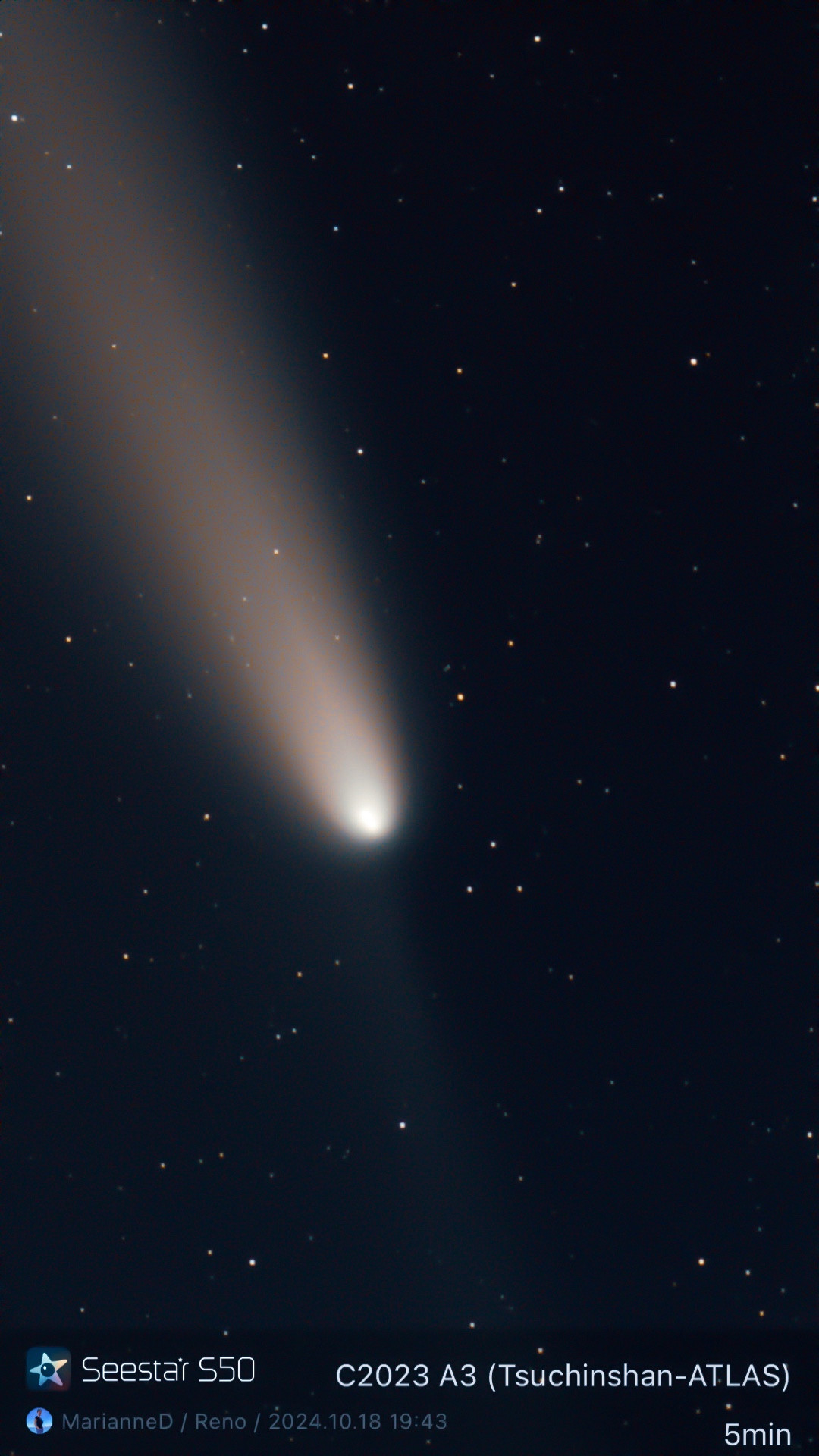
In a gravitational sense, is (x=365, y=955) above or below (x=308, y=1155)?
above

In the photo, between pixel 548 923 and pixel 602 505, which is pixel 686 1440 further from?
pixel 602 505

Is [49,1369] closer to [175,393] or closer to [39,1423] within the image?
[39,1423]

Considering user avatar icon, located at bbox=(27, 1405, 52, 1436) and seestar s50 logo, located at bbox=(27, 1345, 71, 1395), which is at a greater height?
seestar s50 logo, located at bbox=(27, 1345, 71, 1395)

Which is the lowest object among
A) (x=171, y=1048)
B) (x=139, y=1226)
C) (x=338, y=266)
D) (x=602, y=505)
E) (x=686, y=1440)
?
(x=686, y=1440)

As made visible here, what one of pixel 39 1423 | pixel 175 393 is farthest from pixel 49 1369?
pixel 175 393

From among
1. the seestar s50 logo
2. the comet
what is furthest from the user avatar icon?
the comet

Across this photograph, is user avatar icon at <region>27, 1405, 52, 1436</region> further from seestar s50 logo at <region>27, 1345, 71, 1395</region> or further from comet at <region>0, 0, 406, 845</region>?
comet at <region>0, 0, 406, 845</region>

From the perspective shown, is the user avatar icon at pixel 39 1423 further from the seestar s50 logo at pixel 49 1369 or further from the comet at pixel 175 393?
the comet at pixel 175 393

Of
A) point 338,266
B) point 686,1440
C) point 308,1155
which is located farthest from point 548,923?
point 338,266
